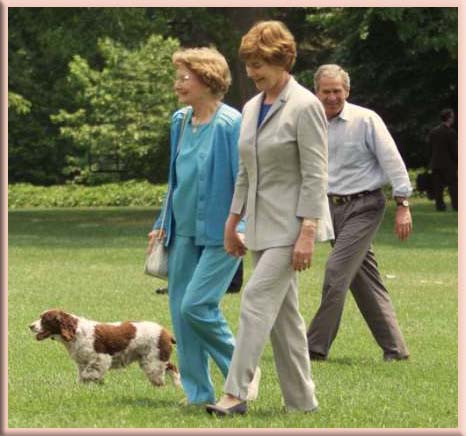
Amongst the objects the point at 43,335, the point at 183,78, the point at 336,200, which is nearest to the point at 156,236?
the point at 183,78

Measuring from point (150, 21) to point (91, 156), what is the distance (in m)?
22.7

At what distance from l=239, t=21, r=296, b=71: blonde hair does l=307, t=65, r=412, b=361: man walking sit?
2936 mm

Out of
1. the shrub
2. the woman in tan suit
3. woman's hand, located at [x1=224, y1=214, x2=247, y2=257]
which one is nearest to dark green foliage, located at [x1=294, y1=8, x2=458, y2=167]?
the shrub

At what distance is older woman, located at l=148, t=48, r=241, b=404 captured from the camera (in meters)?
8.86

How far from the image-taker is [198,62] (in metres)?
8.97

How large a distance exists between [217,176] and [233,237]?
1.36 ft

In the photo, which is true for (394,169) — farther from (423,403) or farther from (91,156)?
(91,156)

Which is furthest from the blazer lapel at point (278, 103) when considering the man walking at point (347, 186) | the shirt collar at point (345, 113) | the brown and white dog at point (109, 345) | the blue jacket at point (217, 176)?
the shirt collar at point (345, 113)

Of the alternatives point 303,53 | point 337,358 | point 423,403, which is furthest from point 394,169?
point 303,53

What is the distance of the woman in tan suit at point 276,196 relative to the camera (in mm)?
Result: 8297

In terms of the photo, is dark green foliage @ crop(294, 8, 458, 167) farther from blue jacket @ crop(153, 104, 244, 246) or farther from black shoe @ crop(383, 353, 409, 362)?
blue jacket @ crop(153, 104, 244, 246)

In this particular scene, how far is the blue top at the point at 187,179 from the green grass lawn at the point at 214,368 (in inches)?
41.7

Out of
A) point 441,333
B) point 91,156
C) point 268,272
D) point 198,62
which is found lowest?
point 91,156

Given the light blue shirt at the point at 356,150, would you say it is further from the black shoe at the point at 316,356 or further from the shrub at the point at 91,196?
the shrub at the point at 91,196
